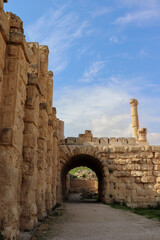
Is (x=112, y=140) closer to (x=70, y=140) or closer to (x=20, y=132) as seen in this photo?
(x=70, y=140)

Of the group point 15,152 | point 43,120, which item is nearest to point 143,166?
point 43,120

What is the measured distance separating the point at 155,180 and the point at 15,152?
33.4 feet

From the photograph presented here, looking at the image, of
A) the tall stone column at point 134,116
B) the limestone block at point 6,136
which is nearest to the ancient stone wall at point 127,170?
the limestone block at point 6,136

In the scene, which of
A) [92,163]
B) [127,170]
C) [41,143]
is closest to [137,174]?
[127,170]

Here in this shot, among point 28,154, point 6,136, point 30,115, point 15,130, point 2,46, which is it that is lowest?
point 28,154

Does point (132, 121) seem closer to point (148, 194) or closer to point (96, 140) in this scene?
point (96, 140)

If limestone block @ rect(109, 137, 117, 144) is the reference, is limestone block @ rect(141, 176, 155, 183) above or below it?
below

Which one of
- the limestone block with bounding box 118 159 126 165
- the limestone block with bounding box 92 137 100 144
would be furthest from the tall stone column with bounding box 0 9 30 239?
the limestone block with bounding box 92 137 100 144

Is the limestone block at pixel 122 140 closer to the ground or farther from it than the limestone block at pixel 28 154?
farther from it

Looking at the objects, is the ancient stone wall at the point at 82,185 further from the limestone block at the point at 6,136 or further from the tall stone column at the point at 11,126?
the limestone block at the point at 6,136

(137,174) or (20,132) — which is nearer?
(20,132)

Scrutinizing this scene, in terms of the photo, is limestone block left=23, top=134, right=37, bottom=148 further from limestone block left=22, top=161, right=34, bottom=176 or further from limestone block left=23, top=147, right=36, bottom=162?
limestone block left=22, top=161, right=34, bottom=176

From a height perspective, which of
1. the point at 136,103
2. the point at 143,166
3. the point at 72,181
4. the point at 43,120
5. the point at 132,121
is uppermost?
the point at 136,103

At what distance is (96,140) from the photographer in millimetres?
13906
